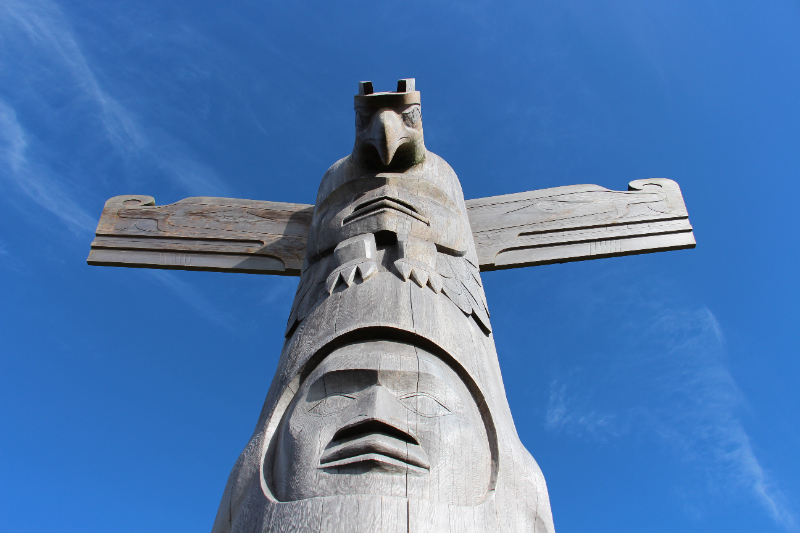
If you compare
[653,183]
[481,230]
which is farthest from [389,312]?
[653,183]

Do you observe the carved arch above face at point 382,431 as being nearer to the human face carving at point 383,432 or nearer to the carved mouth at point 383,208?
the human face carving at point 383,432

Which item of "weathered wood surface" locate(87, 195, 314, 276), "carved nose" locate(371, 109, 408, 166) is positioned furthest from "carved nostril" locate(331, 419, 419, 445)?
"weathered wood surface" locate(87, 195, 314, 276)

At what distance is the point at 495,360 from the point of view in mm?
3590

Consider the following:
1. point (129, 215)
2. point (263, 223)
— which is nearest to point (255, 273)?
point (263, 223)

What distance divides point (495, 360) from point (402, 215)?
47.1 inches

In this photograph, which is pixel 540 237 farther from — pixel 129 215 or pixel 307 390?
pixel 129 215

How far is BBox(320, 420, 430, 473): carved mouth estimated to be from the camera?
2.32m

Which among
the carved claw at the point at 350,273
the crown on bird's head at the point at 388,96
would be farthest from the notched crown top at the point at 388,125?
the carved claw at the point at 350,273

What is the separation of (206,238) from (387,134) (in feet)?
6.63

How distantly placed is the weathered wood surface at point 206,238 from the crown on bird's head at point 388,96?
1363mm

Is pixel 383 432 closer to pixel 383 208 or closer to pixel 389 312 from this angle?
pixel 389 312

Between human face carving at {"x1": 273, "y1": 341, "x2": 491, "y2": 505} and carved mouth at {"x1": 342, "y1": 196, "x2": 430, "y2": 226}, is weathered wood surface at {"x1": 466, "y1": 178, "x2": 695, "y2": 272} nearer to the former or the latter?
carved mouth at {"x1": 342, "y1": 196, "x2": 430, "y2": 226}

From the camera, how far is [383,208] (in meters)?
4.23

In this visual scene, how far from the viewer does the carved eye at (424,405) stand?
2627 millimetres
